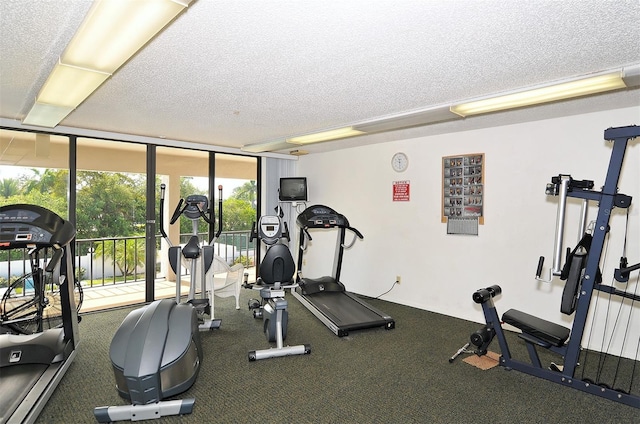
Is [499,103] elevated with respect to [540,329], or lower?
elevated

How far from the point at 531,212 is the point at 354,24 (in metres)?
3.09

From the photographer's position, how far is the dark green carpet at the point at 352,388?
2.34 m

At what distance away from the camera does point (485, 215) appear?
4.20m

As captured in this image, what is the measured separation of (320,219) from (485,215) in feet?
6.72

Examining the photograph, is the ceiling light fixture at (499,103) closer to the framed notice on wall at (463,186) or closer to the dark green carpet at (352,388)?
the framed notice on wall at (463,186)

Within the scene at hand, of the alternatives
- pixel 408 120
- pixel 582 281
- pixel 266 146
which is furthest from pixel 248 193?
pixel 582 281

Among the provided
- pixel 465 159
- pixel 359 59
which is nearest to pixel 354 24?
pixel 359 59

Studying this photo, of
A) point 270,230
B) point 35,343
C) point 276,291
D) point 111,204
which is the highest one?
point 111,204

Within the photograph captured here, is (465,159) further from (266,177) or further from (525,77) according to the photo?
(266,177)

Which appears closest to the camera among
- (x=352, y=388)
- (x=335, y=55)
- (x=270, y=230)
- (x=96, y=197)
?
(x=335, y=55)

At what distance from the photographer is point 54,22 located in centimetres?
180

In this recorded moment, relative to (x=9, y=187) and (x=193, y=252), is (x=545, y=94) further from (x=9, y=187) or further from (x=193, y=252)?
(x=9, y=187)

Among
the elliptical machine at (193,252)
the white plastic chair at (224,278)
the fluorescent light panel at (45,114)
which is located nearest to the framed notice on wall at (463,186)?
the white plastic chair at (224,278)

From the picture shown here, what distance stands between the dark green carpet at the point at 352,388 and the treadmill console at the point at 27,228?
1123mm
